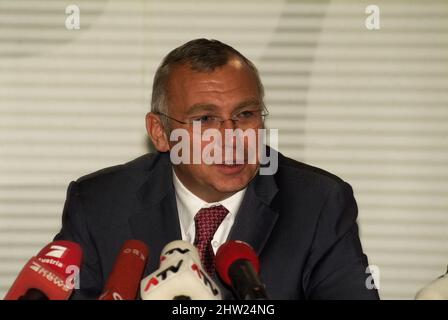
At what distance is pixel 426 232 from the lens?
489 cm

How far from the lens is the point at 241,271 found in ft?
7.43

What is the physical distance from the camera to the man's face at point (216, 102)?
10.7ft

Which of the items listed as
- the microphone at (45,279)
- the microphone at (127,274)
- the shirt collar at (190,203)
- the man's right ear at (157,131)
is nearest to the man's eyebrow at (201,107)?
the man's right ear at (157,131)

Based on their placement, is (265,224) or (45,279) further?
(265,224)

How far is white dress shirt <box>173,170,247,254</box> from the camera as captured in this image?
347 centimetres

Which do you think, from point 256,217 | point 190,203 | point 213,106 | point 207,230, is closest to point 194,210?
point 190,203

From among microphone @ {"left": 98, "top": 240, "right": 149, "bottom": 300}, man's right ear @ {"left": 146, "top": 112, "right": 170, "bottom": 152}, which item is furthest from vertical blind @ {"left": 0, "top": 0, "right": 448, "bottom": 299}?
microphone @ {"left": 98, "top": 240, "right": 149, "bottom": 300}

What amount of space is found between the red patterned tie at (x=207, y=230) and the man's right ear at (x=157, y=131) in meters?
0.38

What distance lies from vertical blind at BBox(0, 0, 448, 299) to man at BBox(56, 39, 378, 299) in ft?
3.82

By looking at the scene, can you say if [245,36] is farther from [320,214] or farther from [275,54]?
[320,214]

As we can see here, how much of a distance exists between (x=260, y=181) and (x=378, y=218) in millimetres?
1526

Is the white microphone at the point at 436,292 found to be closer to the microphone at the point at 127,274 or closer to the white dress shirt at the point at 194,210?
the microphone at the point at 127,274

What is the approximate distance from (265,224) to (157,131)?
2.27ft
